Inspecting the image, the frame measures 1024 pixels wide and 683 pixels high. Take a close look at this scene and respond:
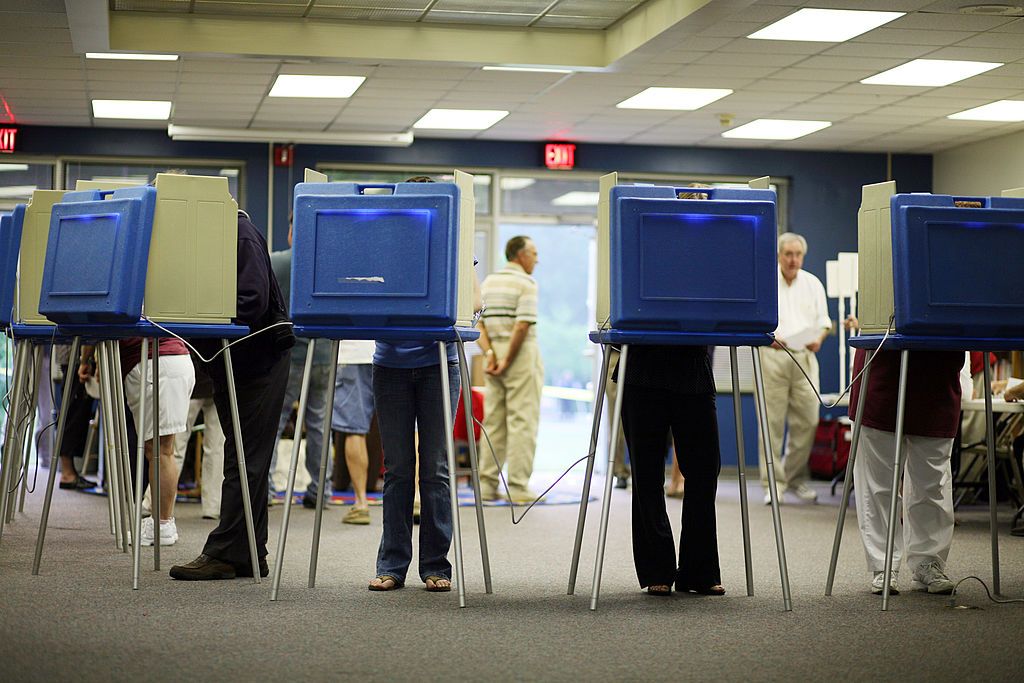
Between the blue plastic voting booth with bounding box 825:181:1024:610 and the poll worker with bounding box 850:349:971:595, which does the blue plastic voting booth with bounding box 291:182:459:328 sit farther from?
the poll worker with bounding box 850:349:971:595

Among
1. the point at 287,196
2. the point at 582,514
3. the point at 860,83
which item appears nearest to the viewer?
the point at 582,514

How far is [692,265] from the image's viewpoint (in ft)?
13.2

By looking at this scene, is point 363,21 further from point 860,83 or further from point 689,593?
point 689,593

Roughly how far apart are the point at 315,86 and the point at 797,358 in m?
3.74

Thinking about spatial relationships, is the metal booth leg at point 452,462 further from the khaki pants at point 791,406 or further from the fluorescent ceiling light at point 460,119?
the fluorescent ceiling light at point 460,119

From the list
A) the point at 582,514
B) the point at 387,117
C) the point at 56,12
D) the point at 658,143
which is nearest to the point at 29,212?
the point at 56,12

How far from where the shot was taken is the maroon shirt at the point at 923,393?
445 cm

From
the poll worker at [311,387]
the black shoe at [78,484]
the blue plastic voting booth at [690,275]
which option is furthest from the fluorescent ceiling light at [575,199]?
the blue plastic voting booth at [690,275]

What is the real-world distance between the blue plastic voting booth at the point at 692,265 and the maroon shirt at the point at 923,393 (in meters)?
0.72

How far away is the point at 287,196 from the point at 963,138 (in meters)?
5.68

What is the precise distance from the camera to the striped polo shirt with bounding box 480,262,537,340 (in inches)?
304

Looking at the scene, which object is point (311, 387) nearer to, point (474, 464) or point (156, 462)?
point (156, 462)

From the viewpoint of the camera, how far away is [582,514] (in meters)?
4.25

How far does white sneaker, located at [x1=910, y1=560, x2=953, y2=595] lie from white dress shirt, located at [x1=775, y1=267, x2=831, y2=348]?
375 centimetres
